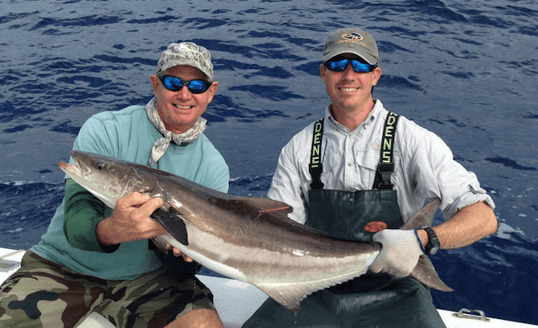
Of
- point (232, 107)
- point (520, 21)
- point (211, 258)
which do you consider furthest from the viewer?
point (520, 21)

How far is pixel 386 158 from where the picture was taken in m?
4.02

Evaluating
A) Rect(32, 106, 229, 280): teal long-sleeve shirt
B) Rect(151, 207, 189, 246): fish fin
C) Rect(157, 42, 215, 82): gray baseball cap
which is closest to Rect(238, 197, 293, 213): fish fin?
Rect(151, 207, 189, 246): fish fin

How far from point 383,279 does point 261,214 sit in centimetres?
100

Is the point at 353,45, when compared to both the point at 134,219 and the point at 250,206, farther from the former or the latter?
the point at 134,219

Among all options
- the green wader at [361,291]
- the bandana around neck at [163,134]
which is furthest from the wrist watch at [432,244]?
the bandana around neck at [163,134]

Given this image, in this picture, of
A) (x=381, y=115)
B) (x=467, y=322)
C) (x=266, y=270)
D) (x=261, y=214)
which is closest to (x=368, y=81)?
(x=381, y=115)

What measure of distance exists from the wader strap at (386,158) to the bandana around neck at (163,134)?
1395 mm

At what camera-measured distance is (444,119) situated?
1005 centimetres

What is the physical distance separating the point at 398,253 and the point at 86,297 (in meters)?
2.19

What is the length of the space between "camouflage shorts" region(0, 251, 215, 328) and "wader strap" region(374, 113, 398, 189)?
155 centimetres

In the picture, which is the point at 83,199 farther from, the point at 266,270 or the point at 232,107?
the point at 232,107

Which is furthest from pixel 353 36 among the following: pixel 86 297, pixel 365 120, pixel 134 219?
pixel 86 297

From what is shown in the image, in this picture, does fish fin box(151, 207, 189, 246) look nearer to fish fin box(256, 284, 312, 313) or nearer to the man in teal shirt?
the man in teal shirt

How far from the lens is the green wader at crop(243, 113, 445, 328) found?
3.60 meters
